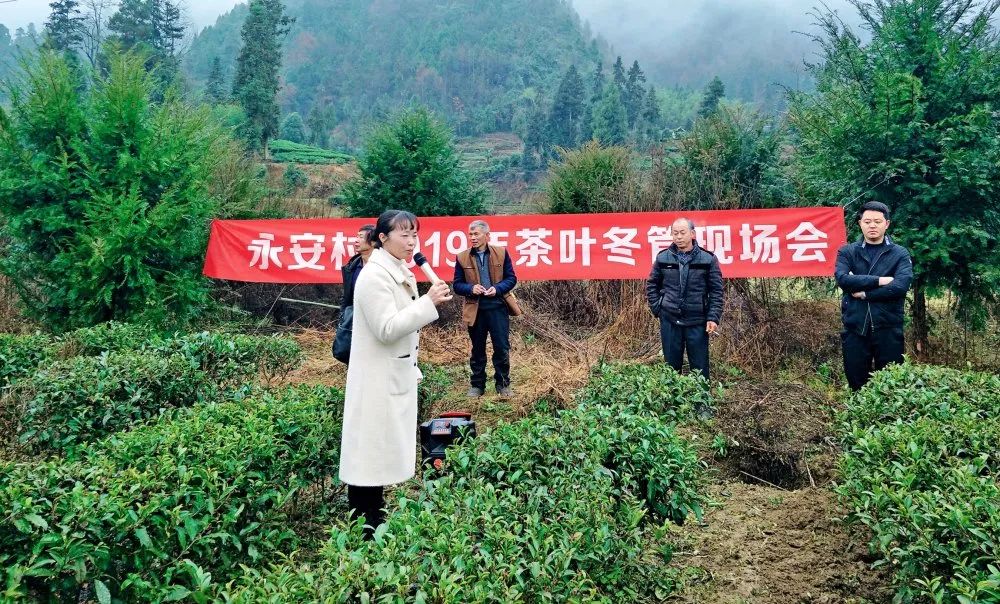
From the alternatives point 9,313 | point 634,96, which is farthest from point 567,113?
point 9,313

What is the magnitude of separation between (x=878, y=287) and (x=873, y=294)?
2.4 inches

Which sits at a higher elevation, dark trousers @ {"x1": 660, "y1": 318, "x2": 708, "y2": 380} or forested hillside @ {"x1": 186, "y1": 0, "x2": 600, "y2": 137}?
forested hillside @ {"x1": 186, "y1": 0, "x2": 600, "y2": 137}

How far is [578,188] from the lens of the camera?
958 centimetres

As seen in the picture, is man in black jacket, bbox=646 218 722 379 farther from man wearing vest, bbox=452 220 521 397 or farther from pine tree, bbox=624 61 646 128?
pine tree, bbox=624 61 646 128

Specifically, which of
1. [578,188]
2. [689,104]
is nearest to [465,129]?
[689,104]

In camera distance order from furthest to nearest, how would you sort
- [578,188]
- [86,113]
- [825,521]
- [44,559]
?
1. [578,188]
2. [86,113]
3. [825,521]
4. [44,559]

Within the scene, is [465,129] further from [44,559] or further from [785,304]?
[44,559]

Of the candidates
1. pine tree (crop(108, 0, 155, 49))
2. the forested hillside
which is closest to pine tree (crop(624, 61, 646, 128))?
the forested hillside

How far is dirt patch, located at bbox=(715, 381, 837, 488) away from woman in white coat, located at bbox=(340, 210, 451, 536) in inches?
85.5

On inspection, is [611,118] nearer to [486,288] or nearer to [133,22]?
[133,22]

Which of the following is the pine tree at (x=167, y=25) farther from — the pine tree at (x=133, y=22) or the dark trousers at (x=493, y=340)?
the dark trousers at (x=493, y=340)

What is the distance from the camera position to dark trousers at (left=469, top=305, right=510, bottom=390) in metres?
5.94

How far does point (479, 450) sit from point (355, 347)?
75cm

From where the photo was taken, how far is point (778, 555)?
10.2 ft
